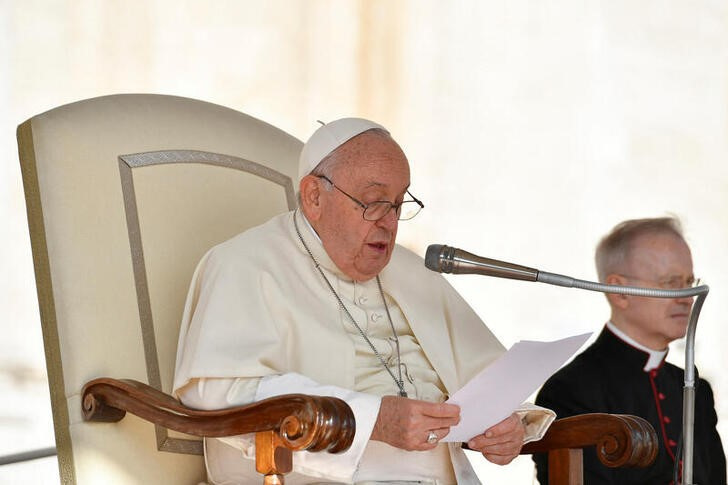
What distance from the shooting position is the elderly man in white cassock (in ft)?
9.36

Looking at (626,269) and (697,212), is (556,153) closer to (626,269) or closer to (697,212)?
(697,212)

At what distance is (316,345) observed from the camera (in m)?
3.13

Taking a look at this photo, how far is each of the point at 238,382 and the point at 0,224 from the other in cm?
233

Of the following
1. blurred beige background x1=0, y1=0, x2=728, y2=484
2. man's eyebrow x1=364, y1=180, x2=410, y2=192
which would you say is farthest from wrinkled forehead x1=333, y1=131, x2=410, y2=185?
blurred beige background x1=0, y1=0, x2=728, y2=484

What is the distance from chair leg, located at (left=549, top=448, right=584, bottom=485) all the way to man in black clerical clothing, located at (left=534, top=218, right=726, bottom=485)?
96cm

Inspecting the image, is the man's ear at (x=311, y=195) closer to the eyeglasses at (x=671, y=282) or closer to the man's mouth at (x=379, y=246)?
the man's mouth at (x=379, y=246)

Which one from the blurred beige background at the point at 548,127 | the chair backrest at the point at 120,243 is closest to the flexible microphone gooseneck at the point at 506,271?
the chair backrest at the point at 120,243

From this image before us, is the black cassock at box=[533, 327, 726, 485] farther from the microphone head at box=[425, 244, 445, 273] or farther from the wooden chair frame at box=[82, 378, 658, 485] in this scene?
the microphone head at box=[425, 244, 445, 273]

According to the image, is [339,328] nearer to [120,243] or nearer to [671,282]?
[120,243]

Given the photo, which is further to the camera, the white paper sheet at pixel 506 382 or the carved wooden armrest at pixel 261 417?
the white paper sheet at pixel 506 382

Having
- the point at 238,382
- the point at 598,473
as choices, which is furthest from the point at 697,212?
the point at 238,382

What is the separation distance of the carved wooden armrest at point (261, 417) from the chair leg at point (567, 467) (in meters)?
0.95

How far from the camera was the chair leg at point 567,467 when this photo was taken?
313 centimetres

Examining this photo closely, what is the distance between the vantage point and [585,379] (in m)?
4.18
